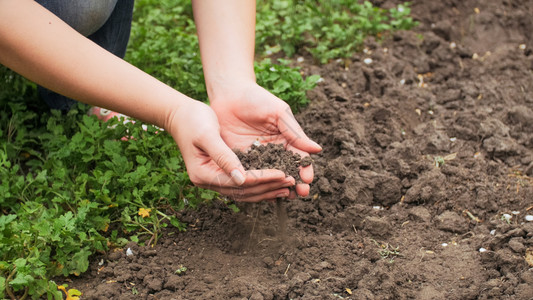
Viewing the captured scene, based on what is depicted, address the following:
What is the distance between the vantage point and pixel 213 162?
2.25m

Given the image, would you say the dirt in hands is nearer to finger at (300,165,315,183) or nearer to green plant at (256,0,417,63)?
finger at (300,165,315,183)

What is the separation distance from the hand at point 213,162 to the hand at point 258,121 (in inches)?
7.1

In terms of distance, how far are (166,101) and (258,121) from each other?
0.39m

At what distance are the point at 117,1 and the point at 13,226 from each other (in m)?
1.23

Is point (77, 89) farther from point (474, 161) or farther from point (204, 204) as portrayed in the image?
point (474, 161)

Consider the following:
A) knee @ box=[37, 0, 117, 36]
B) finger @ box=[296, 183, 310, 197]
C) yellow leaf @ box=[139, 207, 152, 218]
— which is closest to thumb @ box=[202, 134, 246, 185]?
finger @ box=[296, 183, 310, 197]

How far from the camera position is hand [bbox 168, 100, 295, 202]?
2.09 meters

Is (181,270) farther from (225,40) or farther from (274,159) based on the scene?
(225,40)

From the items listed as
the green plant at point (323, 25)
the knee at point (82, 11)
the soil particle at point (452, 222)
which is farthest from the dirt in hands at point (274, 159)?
the green plant at point (323, 25)

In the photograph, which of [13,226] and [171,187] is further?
[171,187]

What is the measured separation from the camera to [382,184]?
9.04 feet

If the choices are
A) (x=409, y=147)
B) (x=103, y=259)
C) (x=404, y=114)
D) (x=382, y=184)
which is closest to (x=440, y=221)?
(x=382, y=184)

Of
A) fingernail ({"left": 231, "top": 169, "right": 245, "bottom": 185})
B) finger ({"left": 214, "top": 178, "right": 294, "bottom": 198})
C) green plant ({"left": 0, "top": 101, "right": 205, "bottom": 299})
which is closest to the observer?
fingernail ({"left": 231, "top": 169, "right": 245, "bottom": 185})

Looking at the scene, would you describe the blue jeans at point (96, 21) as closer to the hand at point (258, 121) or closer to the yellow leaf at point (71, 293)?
the hand at point (258, 121)
